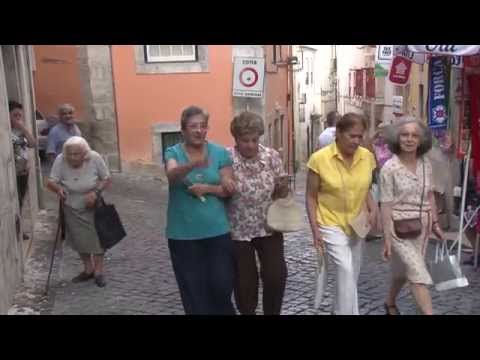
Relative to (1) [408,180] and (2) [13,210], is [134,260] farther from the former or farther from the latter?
(1) [408,180]

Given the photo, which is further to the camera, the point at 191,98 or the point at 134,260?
the point at 191,98

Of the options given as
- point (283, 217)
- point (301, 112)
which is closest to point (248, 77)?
point (283, 217)

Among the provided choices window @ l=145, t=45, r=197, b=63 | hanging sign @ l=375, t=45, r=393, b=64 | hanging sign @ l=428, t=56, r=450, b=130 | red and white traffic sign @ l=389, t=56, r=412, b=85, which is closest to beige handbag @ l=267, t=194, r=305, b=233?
hanging sign @ l=428, t=56, r=450, b=130

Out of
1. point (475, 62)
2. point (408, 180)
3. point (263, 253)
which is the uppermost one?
point (475, 62)

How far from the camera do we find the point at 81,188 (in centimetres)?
618

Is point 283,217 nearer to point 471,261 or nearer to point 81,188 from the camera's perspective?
point 81,188

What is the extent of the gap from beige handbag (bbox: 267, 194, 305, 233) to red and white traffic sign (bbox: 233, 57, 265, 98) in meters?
9.10

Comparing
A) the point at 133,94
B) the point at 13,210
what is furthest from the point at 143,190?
the point at 13,210

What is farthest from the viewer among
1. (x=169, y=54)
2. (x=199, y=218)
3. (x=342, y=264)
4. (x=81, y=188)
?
(x=169, y=54)

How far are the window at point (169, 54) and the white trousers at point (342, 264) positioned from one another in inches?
455

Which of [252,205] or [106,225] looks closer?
[252,205]

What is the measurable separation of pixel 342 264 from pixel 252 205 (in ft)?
2.35

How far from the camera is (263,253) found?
4691 millimetres

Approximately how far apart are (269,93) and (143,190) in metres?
6.86
